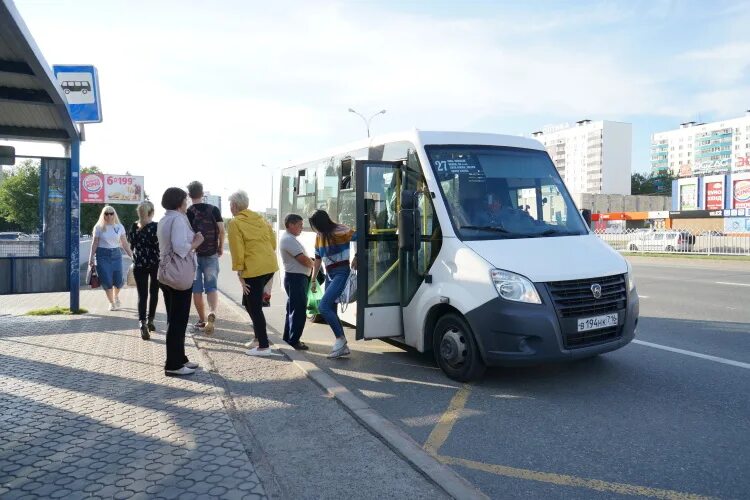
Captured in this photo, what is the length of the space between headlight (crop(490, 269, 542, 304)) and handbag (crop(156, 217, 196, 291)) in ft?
9.42

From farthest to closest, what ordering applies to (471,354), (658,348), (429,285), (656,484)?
(658,348) < (429,285) < (471,354) < (656,484)

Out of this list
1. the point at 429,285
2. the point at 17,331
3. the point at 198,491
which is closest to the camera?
the point at 198,491

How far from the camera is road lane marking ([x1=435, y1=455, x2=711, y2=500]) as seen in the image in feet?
11.2

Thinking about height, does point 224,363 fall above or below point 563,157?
below

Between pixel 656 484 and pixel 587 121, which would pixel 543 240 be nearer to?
pixel 656 484

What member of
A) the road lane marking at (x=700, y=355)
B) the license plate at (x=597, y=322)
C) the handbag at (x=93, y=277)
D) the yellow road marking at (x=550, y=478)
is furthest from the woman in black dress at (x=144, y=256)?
the road lane marking at (x=700, y=355)

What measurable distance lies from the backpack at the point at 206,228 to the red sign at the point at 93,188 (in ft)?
153

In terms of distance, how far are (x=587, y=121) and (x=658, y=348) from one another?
507 feet

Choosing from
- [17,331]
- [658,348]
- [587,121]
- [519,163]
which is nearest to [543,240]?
[519,163]

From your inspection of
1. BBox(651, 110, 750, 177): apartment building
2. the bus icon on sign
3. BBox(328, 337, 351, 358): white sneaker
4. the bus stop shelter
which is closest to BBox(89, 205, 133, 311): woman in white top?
the bus stop shelter

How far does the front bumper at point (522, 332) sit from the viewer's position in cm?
509

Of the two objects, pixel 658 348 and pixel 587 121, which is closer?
pixel 658 348

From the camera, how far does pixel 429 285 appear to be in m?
5.96

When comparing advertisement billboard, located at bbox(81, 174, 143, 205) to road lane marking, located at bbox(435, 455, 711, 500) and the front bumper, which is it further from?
road lane marking, located at bbox(435, 455, 711, 500)
